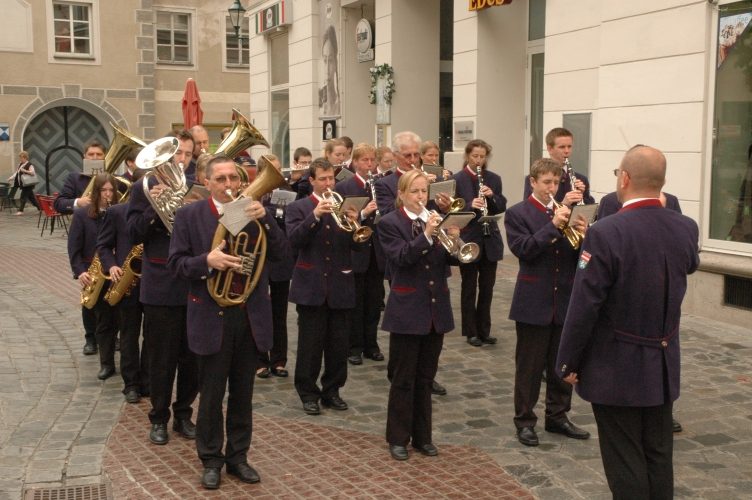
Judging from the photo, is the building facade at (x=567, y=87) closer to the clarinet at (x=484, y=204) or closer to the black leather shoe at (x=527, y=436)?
the clarinet at (x=484, y=204)

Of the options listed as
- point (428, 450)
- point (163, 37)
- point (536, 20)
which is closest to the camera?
point (428, 450)

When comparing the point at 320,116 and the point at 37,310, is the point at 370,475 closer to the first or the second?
the point at 37,310

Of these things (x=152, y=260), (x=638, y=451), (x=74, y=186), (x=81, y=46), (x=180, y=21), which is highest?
(x=180, y=21)

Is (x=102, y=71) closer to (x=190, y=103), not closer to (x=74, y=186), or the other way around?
(x=190, y=103)

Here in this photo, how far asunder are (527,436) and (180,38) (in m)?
29.5

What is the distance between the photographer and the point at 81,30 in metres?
30.3

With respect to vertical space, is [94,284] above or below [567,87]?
below

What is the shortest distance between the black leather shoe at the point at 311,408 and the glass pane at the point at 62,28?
86.5ft

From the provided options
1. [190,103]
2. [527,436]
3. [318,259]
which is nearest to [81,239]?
[318,259]

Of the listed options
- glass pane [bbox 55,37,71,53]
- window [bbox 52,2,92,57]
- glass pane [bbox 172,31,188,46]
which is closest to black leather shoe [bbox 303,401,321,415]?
window [bbox 52,2,92,57]

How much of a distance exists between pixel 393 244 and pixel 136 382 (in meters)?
2.89

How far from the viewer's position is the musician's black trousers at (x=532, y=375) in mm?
6230

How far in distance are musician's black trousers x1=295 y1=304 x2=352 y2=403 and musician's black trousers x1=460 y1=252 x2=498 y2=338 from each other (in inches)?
93.0

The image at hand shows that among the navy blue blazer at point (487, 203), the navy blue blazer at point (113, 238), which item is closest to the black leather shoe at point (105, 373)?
the navy blue blazer at point (113, 238)
